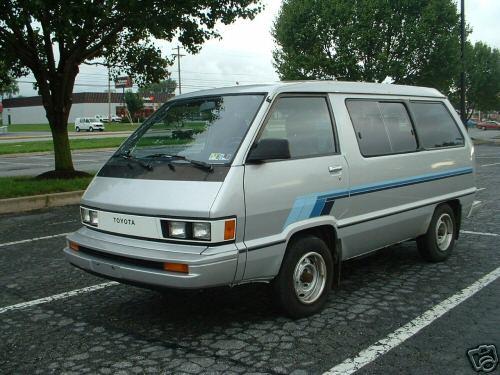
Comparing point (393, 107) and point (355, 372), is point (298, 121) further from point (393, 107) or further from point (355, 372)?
point (355, 372)

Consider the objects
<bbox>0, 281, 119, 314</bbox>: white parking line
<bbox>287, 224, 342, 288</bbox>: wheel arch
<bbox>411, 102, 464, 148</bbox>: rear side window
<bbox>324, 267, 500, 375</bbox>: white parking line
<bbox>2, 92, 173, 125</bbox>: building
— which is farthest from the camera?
<bbox>2, 92, 173, 125</bbox>: building

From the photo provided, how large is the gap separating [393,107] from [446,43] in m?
25.5

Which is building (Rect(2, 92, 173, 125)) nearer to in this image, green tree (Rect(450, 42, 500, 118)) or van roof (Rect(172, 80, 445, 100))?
green tree (Rect(450, 42, 500, 118))

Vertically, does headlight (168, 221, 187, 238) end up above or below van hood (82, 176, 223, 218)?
below

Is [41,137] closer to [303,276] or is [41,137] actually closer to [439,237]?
[439,237]

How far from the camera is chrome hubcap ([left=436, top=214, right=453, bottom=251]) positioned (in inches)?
238

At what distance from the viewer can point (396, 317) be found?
4273 millimetres

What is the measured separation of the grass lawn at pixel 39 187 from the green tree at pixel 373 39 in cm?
1944

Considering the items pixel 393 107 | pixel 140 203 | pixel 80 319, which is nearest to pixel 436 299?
pixel 393 107

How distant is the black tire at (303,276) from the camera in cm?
405

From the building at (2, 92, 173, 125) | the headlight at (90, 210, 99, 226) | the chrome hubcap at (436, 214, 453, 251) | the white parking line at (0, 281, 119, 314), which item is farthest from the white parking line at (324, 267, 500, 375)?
the building at (2, 92, 173, 125)

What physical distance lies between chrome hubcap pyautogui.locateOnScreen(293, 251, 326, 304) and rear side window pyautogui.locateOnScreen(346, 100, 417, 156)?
3.68 feet

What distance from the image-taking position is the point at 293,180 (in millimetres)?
4094

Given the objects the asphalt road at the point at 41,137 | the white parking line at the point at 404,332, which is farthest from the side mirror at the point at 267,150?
the asphalt road at the point at 41,137
